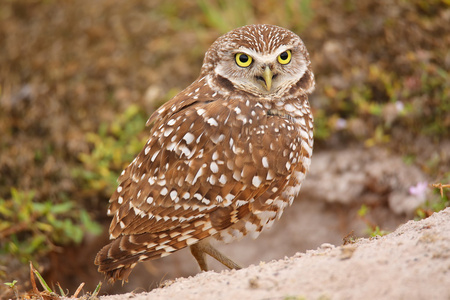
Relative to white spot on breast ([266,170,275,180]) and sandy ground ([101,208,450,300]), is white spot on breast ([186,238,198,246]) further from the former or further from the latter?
white spot on breast ([266,170,275,180])

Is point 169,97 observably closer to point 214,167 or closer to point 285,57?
point 285,57

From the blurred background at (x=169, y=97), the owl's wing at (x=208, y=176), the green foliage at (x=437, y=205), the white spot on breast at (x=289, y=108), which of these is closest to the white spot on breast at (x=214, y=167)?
the owl's wing at (x=208, y=176)

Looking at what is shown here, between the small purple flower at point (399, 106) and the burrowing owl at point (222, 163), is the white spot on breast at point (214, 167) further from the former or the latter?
the small purple flower at point (399, 106)

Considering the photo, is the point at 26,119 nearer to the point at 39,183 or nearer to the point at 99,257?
the point at 39,183

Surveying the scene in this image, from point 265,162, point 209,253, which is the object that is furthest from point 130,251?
point 265,162

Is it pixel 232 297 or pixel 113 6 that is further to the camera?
pixel 113 6

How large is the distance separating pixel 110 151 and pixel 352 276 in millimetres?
3305

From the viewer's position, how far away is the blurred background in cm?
489

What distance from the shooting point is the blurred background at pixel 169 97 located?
16.0 feet

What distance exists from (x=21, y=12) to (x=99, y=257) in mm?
4225

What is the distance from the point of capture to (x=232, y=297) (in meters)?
2.39

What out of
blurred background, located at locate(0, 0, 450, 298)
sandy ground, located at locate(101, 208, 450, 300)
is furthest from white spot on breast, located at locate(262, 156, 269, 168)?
blurred background, located at locate(0, 0, 450, 298)

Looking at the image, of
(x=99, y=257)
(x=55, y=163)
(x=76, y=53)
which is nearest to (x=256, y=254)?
(x=55, y=163)

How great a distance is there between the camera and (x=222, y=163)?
316 cm
